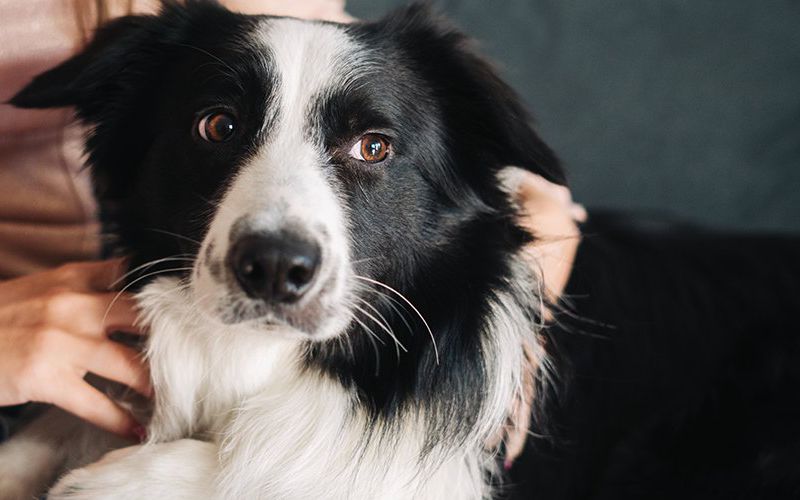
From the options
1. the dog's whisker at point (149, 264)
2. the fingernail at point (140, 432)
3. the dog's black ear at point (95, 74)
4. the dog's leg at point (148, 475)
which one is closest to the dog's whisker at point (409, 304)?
the dog's whisker at point (149, 264)

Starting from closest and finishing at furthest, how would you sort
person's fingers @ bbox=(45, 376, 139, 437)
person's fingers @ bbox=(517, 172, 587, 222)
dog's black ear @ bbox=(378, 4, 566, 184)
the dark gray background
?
person's fingers @ bbox=(45, 376, 139, 437) → dog's black ear @ bbox=(378, 4, 566, 184) → person's fingers @ bbox=(517, 172, 587, 222) → the dark gray background

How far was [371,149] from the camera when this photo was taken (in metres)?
1.46

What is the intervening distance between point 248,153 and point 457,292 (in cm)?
49

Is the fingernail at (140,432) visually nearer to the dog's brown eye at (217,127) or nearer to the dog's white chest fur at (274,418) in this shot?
the dog's white chest fur at (274,418)

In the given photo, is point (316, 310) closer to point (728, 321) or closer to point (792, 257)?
point (728, 321)

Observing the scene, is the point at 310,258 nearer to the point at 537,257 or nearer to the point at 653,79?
the point at 537,257

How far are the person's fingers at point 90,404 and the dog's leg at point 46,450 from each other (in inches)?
3.7

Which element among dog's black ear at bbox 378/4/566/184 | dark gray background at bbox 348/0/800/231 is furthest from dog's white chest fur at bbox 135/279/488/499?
dark gray background at bbox 348/0/800/231

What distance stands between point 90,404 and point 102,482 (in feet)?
0.53

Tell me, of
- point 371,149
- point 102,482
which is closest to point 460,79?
point 371,149

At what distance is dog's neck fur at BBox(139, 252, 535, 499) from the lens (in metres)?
1.46

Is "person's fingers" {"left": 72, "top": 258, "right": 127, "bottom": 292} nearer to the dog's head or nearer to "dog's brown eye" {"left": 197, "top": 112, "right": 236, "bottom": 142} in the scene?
the dog's head

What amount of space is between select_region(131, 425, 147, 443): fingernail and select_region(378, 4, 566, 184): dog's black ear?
2.88 feet

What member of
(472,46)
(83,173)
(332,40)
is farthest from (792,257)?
(83,173)
